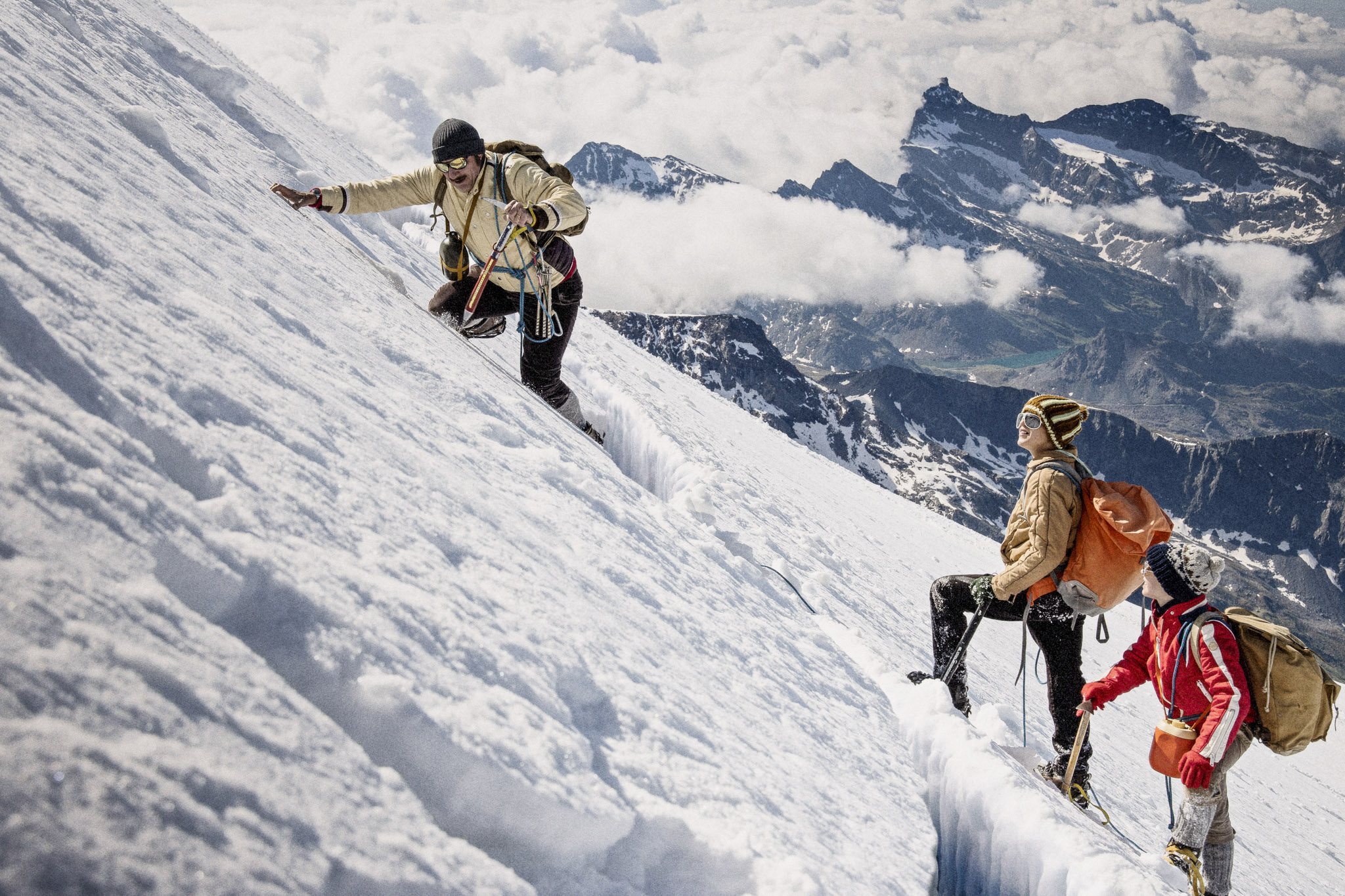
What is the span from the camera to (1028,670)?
9508 millimetres

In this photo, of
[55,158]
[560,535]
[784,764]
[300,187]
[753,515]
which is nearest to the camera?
[784,764]

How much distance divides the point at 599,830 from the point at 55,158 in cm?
407

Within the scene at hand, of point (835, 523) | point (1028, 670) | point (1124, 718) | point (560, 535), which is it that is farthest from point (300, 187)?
point (1124, 718)

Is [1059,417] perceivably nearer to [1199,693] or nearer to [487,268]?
[1199,693]

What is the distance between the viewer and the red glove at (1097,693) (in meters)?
4.92

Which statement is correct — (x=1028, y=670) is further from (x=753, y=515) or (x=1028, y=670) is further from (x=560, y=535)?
(x=560, y=535)

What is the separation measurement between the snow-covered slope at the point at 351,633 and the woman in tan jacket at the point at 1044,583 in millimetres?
582

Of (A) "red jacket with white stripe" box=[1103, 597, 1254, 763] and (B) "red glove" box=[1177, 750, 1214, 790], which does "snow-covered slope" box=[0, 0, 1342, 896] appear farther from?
(A) "red jacket with white stripe" box=[1103, 597, 1254, 763]

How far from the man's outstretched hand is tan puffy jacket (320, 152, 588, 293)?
8 cm

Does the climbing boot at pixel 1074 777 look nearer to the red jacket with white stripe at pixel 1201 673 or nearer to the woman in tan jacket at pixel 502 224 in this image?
the red jacket with white stripe at pixel 1201 673

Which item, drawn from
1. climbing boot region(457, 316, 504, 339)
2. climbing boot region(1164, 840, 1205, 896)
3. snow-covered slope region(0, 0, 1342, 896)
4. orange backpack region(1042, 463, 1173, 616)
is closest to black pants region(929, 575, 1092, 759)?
orange backpack region(1042, 463, 1173, 616)

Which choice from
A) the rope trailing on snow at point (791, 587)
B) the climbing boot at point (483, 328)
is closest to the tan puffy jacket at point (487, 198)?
the climbing boot at point (483, 328)

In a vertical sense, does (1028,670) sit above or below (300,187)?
below

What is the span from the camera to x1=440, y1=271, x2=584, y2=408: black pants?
672 centimetres
